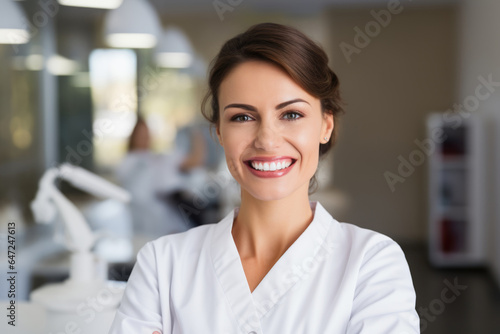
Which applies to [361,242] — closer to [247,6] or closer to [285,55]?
[285,55]

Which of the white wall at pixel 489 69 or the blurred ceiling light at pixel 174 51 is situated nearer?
the white wall at pixel 489 69

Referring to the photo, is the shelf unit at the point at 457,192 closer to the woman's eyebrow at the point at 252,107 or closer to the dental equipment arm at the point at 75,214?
the dental equipment arm at the point at 75,214

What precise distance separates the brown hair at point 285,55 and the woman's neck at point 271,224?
21 cm

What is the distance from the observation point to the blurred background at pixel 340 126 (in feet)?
12.4

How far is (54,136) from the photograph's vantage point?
16.8ft

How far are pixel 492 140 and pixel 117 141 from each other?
3.62m

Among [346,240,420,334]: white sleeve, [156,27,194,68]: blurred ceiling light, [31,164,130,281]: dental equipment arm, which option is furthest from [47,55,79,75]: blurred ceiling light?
[346,240,420,334]: white sleeve

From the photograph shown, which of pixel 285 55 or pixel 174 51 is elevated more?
pixel 174 51

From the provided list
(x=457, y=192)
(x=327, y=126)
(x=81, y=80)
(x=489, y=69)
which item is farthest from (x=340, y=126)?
Answer: (x=327, y=126)

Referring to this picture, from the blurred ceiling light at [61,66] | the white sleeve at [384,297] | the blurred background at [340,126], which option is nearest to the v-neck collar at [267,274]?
the white sleeve at [384,297]

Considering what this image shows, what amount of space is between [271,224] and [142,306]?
0.98 feet

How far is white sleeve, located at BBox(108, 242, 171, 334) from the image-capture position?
113 cm

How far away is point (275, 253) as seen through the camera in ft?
4.00

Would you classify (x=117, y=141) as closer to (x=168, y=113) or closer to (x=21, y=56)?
(x=168, y=113)
